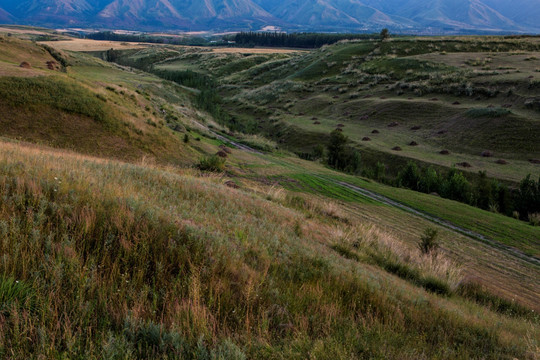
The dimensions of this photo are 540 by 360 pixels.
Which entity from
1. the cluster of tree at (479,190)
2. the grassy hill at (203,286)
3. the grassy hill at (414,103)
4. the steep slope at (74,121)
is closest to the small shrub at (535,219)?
the cluster of tree at (479,190)

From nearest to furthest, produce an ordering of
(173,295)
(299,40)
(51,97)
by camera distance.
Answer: (173,295), (51,97), (299,40)

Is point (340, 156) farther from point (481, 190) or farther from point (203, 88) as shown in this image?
point (203, 88)

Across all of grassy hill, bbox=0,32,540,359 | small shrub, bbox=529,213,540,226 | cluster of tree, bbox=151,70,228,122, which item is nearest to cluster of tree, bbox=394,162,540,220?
small shrub, bbox=529,213,540,226

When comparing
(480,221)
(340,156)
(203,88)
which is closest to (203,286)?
(480,221)

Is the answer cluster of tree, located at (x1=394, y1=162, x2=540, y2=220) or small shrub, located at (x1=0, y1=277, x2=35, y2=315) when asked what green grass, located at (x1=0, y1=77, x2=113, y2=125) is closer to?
small shrub, located at (x1=0, y1=277, x2=35, y2=315)

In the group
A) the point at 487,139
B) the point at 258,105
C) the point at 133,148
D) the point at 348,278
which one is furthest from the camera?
the point at 258,105

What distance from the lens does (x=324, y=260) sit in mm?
5820

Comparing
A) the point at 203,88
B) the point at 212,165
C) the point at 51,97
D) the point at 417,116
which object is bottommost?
the point at 212,165

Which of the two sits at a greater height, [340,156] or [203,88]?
[203,88]

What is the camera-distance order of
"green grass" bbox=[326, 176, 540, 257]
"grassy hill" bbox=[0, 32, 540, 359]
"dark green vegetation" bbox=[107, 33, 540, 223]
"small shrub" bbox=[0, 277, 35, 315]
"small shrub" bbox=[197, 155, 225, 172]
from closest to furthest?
"small shrub" bbox=[0, 277, 35, 315]
"grassy hill" bbox=[0, 32, 540, 359]
"green grass" bbox=[326, 176, 540, 257]
"small shrub" bbox=[197, 155, 225, 172]
"dark green vegetation" bbox=[107, 33, 540, 223]

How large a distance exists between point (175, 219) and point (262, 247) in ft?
5.78

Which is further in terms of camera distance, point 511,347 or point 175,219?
point 175,219

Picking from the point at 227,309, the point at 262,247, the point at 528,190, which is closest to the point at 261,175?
the point at 262,247

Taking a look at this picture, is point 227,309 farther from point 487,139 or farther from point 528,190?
→ point 487,139
